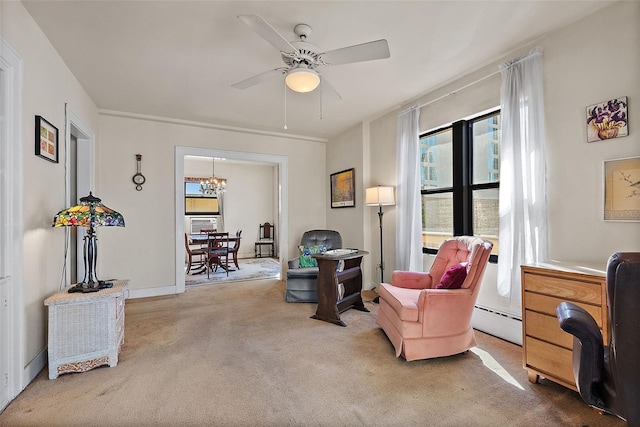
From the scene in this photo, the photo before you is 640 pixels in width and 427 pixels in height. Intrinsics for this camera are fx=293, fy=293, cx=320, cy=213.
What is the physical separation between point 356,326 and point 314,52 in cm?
259

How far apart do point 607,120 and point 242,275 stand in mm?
5523


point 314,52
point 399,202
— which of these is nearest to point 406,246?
point 399,202

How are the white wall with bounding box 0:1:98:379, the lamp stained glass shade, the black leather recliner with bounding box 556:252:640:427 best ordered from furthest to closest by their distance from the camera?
1. the lamp stained glass shade
2. the white wall with bounding box 0:1:98:379
3. the black leather recliner with bounding box 556:252:640:427

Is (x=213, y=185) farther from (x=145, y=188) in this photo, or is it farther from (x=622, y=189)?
(x=622, y=189)

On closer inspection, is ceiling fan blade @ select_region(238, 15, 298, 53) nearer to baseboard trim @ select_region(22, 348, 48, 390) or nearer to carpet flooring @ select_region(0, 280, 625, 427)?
carpet flooring @ select_region(0, 280, 625, 427)

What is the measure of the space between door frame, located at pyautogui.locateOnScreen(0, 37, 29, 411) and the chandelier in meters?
5.47

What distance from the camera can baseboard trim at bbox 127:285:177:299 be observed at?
13.8 ft

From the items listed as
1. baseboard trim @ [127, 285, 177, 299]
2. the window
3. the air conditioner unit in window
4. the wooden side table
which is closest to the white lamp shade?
the window

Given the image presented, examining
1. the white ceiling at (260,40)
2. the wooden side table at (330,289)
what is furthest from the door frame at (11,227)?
the wooden side table at (330,289)

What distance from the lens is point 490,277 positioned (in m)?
2.93

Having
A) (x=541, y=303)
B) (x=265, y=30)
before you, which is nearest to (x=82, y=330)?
(x=265, y=30)

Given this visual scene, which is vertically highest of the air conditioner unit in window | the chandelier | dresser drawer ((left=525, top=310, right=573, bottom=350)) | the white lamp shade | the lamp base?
the chandelier

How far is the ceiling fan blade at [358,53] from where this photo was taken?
77.7 inches

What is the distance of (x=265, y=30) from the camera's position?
73.0 inches
